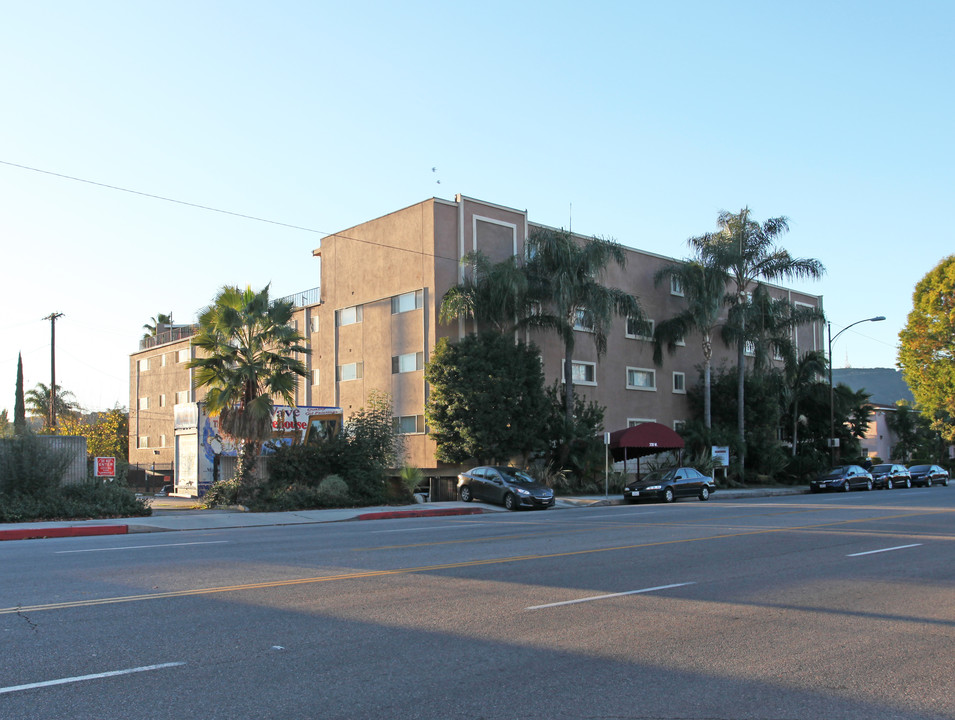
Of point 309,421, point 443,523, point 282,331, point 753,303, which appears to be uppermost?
point 753,303

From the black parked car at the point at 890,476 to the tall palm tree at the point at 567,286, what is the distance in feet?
61.8

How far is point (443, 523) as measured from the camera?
70.4 feet

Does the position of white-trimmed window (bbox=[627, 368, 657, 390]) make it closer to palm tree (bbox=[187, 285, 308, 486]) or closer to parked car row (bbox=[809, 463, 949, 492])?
parked car row (bbox=[809, 463, 949, 492])

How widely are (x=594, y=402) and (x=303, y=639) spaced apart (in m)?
31.1

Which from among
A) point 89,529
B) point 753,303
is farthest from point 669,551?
point 753,303

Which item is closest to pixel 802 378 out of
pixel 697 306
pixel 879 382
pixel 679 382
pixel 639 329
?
pixel 679 382

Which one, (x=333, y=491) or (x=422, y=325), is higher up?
(x=422, y=325)

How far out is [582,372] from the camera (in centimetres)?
3950

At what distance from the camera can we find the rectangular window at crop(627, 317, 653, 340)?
1508 inches

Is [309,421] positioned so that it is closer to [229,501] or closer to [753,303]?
[229,501]

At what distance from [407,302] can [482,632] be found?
1200 inches

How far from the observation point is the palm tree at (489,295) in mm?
33594

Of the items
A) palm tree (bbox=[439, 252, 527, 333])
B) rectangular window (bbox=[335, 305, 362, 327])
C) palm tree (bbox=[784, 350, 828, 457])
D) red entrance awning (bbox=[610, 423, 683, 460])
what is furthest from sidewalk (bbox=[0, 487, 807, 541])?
palm tree (bbox=[784, 350, 828, 457])

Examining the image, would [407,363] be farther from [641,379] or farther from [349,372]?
[641,379]
